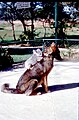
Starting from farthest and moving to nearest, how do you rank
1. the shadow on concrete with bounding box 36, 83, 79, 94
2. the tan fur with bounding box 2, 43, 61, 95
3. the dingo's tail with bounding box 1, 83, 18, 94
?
1. the shadow on concrete with bounding box 36, 83, 79, 94
2. the dingo's tail with bounding box 1, 83, 18, 94
3. the tan fur with bounding box 2, 43, 61, 95

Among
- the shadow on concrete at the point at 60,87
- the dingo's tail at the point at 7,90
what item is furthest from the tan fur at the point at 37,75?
the shadow on concrete at the point at 60,87

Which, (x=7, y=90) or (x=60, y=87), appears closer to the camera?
(x=7, y=90)

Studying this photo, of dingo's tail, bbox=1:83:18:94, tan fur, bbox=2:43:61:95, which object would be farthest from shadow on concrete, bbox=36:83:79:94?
dingo's tail, bbox=1:83:18:94

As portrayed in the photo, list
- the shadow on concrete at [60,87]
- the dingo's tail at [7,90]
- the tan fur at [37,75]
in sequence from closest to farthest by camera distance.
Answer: the tan fur at [37,75] → the dingo's tail at [7,90] → the shadow on concrete at [60,87]

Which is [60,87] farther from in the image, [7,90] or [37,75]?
[7,90]

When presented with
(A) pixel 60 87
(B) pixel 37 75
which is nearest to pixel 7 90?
(B) pixel 37 75

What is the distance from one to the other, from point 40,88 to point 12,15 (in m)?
11.8

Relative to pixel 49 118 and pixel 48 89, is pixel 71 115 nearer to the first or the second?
pixel 49 118

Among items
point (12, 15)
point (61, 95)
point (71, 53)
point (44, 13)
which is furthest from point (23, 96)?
point (12, 15)

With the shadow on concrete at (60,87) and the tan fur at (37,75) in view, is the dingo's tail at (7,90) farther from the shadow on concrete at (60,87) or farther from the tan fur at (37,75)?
the shadow on concrete at (60,87)

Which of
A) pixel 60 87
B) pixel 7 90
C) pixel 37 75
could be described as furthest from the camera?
pixel 60 87

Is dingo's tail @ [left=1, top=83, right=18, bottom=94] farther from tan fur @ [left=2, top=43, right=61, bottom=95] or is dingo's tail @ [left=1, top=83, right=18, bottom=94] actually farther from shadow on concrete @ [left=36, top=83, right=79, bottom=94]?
shadow on concrete @ [left=36, top=83, right=79, bottom=94]

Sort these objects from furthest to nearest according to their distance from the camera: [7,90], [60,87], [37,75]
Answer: [60,87]
[7,90]
[37,75]

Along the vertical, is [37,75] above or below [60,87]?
above
